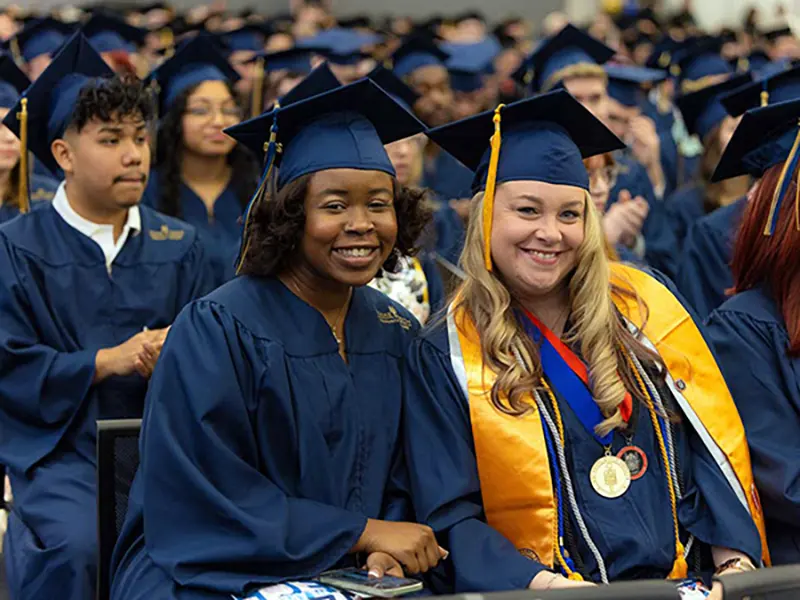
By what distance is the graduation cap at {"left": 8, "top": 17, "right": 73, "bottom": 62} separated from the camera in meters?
7.41

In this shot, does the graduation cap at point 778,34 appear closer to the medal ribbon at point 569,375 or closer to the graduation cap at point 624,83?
the graduation cap at point 624,83

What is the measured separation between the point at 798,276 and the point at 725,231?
5.75 feet

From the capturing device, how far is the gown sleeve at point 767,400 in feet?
9.53

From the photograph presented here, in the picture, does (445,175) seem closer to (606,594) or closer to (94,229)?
(94,229)

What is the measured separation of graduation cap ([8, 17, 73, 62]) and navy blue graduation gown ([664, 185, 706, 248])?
385cm

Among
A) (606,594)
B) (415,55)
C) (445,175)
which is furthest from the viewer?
(415,55)

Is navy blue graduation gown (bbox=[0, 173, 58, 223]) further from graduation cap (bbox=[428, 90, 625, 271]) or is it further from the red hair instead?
the red hair

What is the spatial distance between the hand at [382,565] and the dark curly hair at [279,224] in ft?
2.38

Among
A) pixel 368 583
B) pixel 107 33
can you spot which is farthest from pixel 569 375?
pixel 107 33

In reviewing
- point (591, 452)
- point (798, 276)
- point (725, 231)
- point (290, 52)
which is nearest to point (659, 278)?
point (798, 276)

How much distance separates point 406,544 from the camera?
2.69 m

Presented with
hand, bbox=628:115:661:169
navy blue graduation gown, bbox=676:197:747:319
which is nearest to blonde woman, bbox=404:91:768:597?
navy blue graduation gown, bbox=676:197:747:319

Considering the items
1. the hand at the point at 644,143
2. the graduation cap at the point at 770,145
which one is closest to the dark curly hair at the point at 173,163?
the graduation cap at the point at 770,145

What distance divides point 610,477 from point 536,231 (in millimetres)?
607
